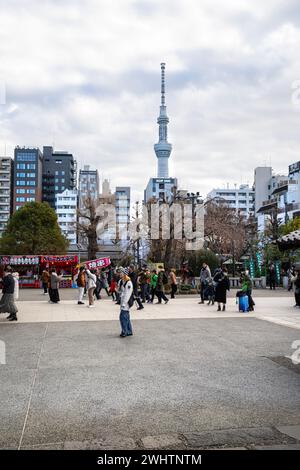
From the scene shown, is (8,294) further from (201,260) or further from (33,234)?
(33,234)

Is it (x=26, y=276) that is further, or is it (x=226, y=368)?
(x=26, y=276)

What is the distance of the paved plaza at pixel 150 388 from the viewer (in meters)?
4.65

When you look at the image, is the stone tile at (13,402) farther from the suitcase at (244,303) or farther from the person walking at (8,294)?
the suitcase at (244,303)

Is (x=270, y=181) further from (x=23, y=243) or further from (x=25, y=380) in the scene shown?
(x=25, y=380)

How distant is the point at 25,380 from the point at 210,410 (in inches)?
120

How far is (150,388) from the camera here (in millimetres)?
6406

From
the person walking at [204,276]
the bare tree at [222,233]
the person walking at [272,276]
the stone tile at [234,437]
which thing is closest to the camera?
the stone tile at [234,437]

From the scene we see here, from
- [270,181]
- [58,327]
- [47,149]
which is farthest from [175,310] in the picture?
[47,149]

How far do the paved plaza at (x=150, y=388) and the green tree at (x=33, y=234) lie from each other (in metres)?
38.7

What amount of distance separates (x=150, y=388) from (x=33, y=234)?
151 feet

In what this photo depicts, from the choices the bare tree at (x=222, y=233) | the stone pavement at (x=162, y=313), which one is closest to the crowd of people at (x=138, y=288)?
the stone pavement at (x=162, y=313)

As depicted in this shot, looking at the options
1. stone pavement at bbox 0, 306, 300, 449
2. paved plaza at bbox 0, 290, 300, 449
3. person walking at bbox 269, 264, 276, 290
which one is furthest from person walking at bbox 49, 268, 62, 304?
person walking at bbox 269, 264, 276, 290

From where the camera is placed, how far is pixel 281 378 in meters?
6.98

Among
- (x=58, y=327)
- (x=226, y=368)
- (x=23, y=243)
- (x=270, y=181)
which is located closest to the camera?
(x=226, y=368)
